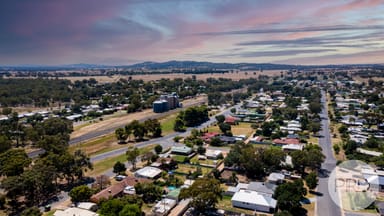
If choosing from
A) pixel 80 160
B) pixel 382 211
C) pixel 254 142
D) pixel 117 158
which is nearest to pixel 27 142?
pixel 117 158

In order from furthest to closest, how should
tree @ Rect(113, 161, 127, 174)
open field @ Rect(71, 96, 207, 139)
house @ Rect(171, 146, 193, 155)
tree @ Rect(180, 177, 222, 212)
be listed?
open field @ Rect(71, 96, 207, 139) → house @ Rect(171, 146, 193, 155) → tree @ Rect(113, 161, 127, 174) → tree @ Rect(180, 177, 222, 212)

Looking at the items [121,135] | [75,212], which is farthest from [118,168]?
[121,135]

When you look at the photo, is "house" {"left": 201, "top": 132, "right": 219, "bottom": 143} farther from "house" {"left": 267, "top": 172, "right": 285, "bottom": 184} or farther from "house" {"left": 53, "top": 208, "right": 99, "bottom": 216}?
"house" {"left": 53, "top": 208, "right": 99, "bottom": 216}

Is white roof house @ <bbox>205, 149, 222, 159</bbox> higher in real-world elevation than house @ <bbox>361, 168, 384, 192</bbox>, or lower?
lower

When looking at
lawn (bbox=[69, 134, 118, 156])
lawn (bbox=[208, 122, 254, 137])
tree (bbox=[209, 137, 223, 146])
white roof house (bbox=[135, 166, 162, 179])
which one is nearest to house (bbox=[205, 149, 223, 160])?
tree (bbox=[209, 137, 223, 146])

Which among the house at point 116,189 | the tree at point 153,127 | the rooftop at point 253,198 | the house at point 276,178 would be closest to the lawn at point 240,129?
the tree at point 153,127

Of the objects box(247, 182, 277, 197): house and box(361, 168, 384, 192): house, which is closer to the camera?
box(247, 182, 277, 197): house

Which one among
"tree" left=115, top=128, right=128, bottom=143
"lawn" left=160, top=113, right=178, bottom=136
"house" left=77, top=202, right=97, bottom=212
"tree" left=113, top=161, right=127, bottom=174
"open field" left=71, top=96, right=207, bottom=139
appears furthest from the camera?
"open field" left=71, top=96, right=207, bottom=139

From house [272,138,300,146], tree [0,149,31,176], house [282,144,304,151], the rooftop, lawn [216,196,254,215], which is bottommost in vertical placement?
lawn [216,196,254,215]
